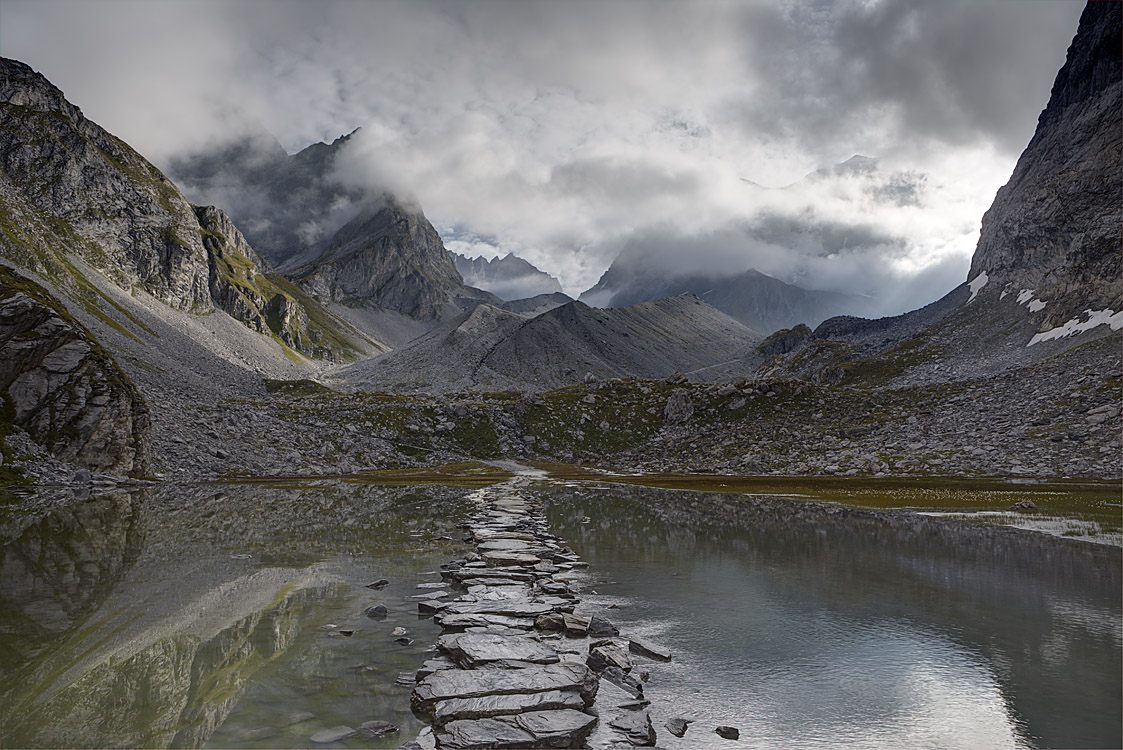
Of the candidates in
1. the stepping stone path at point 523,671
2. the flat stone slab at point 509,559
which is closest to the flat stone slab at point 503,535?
the flat stone slab at point 509,559

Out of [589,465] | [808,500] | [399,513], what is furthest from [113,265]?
[808,500]

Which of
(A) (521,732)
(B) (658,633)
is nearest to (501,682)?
(A) (521,732)

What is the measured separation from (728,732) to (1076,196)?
705 ft

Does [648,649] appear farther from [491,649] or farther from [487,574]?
[487,574]

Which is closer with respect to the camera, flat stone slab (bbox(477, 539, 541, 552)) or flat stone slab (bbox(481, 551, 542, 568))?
flat stone slab (bbox(481, 551, 542, 568))

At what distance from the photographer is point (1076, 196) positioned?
530ft

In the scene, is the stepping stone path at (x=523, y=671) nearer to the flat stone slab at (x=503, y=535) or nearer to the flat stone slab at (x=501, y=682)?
the flat stone slab at (x=501, y=682)

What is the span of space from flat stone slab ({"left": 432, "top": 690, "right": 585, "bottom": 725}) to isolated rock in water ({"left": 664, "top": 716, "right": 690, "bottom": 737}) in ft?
5.17

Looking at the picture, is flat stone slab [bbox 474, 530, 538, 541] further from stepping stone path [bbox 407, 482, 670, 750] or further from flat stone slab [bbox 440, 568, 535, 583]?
stepping stone path [bbox 407, 482, 670, 750]

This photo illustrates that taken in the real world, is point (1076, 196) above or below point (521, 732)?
above

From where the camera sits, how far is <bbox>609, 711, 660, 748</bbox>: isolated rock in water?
9543 mm

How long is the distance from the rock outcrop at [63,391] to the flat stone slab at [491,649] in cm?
6377

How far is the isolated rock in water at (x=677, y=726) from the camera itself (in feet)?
32.2

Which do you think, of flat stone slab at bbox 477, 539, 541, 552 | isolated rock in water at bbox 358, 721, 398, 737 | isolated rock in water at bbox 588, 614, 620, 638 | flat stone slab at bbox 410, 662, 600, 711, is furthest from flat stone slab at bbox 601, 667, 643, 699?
flat stone slab at bbox 477, 539, 541, 552
